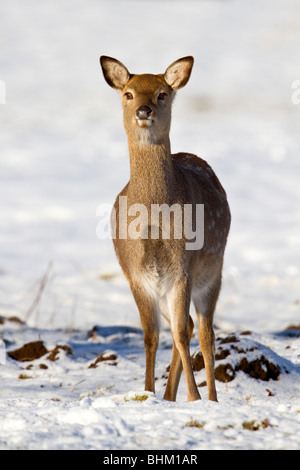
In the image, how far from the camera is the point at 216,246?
6.52 meters

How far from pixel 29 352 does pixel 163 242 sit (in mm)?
2966

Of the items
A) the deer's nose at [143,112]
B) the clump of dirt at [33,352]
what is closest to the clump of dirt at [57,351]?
the clump of dirt at [33,352]

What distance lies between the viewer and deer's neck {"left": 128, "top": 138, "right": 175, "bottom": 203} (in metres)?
5.98

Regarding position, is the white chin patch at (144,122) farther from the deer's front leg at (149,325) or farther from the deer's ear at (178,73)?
the deer's front leg at (149,325)

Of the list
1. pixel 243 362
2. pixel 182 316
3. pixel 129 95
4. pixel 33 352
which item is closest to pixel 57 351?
pixel 33 352

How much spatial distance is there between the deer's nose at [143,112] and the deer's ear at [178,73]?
2.09 ft

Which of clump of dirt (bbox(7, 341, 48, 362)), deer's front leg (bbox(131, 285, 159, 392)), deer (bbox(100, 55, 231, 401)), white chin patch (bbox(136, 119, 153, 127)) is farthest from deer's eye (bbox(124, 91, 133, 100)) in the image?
clump of dirt (bbox(7, 341, 48, 362))

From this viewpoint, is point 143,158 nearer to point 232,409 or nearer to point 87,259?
point 232,409

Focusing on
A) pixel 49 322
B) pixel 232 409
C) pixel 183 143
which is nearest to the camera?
pixel 232 409

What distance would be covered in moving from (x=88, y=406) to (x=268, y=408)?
108 centimetres

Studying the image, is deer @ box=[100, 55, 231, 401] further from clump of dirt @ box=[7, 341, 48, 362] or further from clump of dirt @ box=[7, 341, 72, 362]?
clump of dirt @ box=[7, 341, 48, 362]

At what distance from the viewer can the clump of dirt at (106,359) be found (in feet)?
25.3
